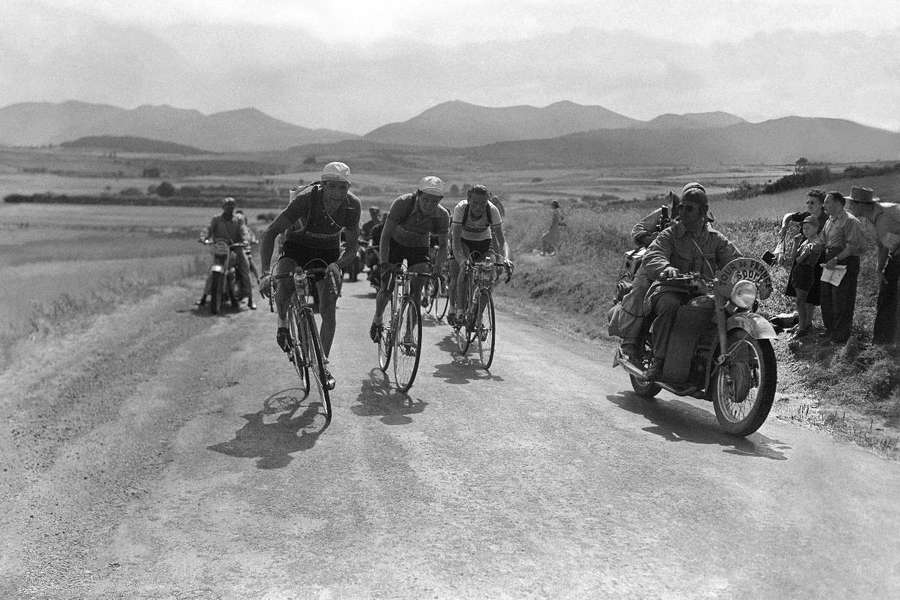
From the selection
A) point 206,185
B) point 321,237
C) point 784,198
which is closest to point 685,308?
point 321,237

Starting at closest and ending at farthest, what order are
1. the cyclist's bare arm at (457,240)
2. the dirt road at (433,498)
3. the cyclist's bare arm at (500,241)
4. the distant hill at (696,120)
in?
1. the dirt road at (433,498)
2. the cyclist's bare arm at (500,241)
3. the cyclist's bare arm at (457,240)
4. the distant hill at (696,120)

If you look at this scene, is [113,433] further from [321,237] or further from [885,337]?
[885,337]

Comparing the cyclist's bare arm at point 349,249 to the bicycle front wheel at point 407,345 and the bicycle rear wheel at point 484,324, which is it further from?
the bicycle rear wheel at point 484,324

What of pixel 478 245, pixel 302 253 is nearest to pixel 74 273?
pixel 478 245

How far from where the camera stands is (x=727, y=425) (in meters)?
7.48

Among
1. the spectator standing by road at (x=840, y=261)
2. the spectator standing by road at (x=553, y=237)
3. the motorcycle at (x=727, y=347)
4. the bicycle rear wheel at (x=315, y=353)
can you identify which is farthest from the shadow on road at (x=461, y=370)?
the spectator standing by road at (x=553, y=237)

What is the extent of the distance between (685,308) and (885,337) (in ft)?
12.2

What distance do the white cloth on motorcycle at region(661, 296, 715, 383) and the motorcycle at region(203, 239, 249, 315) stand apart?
12.1 metres

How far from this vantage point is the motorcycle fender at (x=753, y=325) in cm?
697

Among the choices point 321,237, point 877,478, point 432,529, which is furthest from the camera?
point 321,237

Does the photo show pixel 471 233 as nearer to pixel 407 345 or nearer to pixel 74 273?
pixel 407 345

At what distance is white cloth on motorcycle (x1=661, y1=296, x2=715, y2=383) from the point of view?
7.95 m

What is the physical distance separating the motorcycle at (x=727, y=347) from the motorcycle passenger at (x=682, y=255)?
8cm

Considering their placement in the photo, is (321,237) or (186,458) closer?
(186,458)
